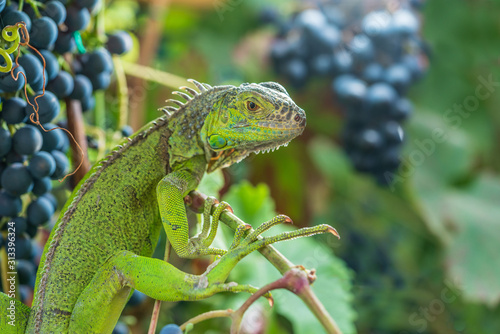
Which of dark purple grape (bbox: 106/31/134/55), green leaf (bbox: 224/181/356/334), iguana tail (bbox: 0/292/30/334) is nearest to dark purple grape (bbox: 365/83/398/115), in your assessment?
green leaf (bbox: 224/181/356/334)

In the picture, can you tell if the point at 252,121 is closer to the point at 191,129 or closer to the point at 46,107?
the point at 191,129

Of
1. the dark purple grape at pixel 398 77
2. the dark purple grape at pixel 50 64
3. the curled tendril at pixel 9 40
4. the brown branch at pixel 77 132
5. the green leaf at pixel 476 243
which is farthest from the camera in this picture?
the dark purple grape at pixel 398 77

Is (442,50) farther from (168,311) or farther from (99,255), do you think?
(99,255)

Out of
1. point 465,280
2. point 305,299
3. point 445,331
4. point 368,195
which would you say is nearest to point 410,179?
point 368,195

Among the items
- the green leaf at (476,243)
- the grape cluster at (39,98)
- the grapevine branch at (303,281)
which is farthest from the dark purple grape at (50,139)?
the green leaf at (476,243)

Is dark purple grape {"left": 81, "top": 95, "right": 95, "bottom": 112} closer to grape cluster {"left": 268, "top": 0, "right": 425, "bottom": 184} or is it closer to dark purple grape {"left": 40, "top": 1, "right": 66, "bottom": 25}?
dark purple grape {"left": 40, "top": 1, "right": 66, "bottom": 25}

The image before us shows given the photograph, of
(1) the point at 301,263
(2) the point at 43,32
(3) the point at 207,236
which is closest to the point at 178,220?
(3) the point at 207,236

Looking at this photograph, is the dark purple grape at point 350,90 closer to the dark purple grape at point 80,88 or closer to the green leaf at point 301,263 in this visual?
the green leaf at point 301,263
